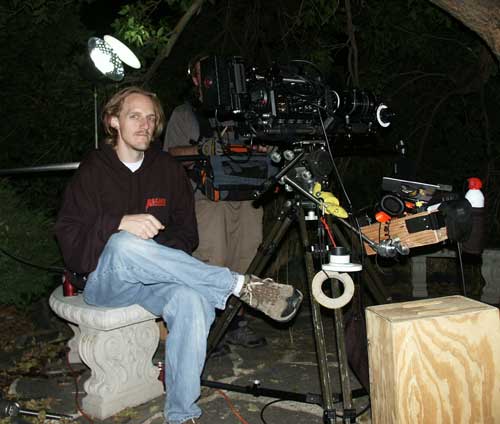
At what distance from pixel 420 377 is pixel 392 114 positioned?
1366mm

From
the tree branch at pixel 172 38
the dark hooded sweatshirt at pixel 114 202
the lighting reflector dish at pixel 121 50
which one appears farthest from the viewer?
the tree branch at pixel 172 38

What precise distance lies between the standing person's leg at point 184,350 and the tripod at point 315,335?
0.99ft

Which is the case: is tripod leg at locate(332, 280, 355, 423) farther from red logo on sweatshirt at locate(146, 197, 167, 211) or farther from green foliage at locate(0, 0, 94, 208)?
green foliage at locate(0, 0, 94, 208)

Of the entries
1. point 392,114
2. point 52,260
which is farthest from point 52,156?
point 392,114

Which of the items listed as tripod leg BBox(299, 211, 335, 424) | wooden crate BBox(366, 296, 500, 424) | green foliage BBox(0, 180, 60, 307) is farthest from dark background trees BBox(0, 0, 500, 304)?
wooden crate BBox(366, 296, 500, 424)

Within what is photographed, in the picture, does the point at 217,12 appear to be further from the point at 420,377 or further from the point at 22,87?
Result: the point at 420,377

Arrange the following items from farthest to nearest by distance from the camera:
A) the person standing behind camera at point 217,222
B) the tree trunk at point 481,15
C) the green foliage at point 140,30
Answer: the green foliage at point 140,30
the person standing behind camera at point 217,222
the tree trunk at point 481,15

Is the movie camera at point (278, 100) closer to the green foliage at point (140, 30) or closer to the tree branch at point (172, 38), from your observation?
the tree branch at point (172, 38)

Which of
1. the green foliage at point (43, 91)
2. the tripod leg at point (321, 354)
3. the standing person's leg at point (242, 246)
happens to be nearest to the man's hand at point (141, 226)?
the tripod leg at point (321, 354)

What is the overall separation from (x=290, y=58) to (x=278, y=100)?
3076mm

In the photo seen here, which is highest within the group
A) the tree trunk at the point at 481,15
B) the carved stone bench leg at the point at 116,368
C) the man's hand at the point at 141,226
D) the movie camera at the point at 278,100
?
the tree trunk at the point at 481,15

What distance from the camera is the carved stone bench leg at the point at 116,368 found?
8.36 feet

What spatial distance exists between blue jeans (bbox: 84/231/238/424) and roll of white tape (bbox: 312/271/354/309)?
443 millimetres

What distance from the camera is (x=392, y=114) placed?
8.54 feet
